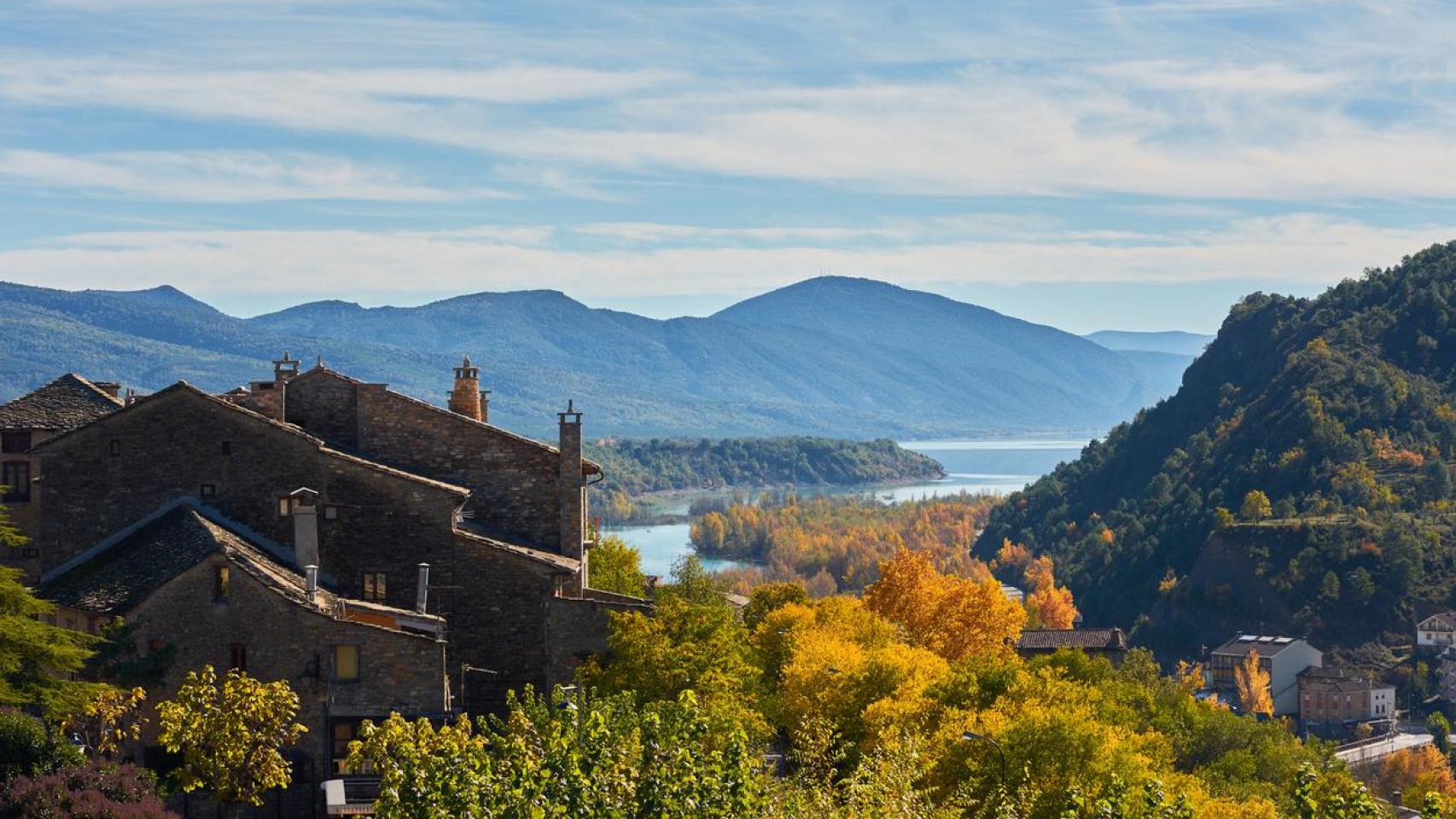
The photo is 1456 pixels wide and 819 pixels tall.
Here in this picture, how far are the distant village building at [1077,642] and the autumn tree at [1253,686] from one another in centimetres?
2712

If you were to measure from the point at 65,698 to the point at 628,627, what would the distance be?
588 inches

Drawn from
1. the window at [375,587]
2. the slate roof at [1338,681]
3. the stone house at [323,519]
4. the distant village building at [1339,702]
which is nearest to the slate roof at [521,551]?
the stone house at [323,519]

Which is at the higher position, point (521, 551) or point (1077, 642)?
point (521, 551)

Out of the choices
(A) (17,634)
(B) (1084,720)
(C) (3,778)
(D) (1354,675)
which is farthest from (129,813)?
(D) (1354,675)

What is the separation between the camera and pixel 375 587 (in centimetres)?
4919

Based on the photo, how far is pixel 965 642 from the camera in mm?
93375

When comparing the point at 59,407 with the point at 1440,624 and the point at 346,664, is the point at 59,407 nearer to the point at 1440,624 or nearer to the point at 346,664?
the point at 346,664

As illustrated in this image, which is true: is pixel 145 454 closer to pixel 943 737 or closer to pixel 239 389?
pixel 239 389

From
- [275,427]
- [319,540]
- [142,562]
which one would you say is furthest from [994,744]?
[142,562]

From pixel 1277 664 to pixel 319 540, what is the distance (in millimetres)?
149354

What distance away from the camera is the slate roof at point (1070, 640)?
5384 inches

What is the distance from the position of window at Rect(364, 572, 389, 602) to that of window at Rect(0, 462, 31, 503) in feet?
35.4

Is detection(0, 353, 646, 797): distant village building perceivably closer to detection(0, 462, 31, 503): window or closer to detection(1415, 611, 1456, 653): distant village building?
detection(0, 462, 31, 503): window

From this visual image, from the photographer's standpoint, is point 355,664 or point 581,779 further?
point 355,664
